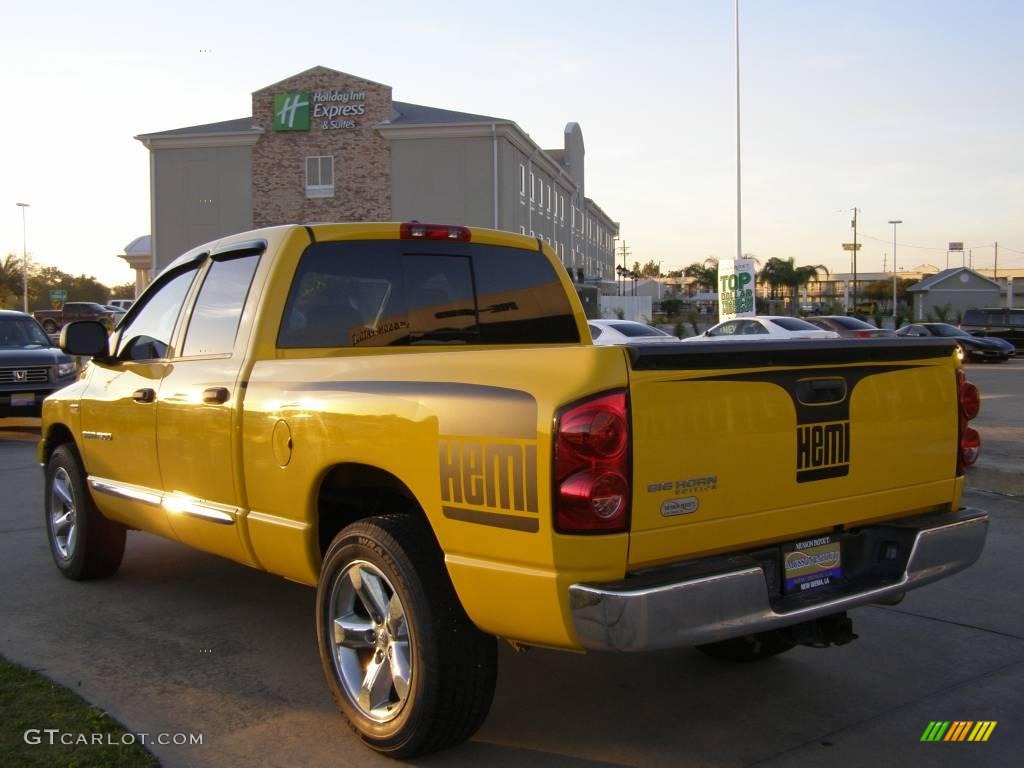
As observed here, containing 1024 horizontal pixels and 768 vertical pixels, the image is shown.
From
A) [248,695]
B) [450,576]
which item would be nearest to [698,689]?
[450,576]

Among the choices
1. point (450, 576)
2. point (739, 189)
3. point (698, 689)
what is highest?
point (739, 189)

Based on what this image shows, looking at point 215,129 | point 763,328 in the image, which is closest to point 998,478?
point 763,328

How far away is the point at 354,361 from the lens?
12.8 ft

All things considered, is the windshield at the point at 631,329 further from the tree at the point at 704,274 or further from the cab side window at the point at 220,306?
the tree at the point at 704,274

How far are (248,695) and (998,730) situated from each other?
2.99 metres

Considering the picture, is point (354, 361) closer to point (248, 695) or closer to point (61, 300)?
point (248, 695)

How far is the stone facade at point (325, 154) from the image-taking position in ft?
152

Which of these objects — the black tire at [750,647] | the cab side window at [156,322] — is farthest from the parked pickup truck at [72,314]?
the black tire at [750,647]

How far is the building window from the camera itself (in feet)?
156

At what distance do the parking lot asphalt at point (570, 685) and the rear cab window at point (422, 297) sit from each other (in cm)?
156

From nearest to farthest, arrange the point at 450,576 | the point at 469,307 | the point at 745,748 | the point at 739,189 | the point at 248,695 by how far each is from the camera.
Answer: the point at 450,576 → the point at 745,748 → the point at 248,695 → the point at 469,307 → the point at 739,189

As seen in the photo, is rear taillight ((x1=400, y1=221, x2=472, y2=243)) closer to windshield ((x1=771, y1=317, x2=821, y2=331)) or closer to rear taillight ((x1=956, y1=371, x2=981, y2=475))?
rear taillight ((x1=956, y1=371, x2=981, y2=475))

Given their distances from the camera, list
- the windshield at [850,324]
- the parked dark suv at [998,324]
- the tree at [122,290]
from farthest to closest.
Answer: the tree at [122,290]
the parked dark suv at [998,324]
the windshield at [850,324]

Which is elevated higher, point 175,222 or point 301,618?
point 175,222
